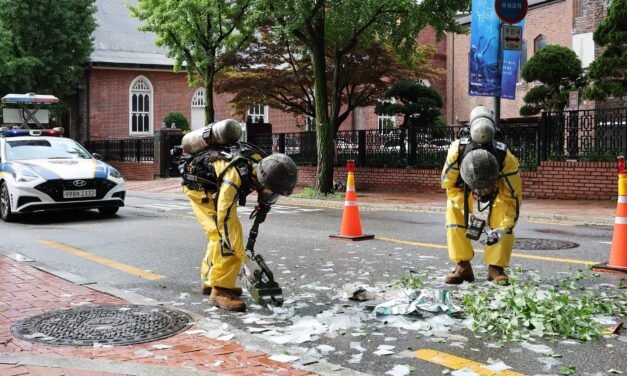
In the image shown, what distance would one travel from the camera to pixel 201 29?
25.0 meters

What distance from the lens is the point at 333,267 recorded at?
7.56 meters

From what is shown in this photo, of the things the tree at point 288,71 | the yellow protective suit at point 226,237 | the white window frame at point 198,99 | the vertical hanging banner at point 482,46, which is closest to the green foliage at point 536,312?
the yellow protective suit at point 226,237

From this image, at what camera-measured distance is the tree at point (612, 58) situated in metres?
19.2

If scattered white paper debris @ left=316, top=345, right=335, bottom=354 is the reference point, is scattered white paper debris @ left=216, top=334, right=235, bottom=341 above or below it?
above

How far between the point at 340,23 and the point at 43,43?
26247 mm

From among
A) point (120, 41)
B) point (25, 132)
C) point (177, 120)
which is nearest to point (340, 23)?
point (25, 132)

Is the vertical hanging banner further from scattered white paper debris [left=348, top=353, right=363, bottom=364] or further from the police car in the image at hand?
scattered white paper debris [left=348, top=353, right=363, bottom=364]

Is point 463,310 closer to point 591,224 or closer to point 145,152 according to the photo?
point 591,224

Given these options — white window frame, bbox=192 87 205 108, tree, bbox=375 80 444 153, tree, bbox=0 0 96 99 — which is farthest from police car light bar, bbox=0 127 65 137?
white window frame, bbox=192 87 205 108

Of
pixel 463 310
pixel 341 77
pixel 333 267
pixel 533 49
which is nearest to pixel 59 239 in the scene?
pixel 333 267

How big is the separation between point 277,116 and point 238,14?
26.5 metres

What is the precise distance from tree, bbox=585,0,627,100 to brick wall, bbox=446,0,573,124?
62.0 ft

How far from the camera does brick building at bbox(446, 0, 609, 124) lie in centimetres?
3538

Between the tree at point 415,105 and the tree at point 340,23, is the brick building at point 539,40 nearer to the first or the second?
the tree at point 415,105
